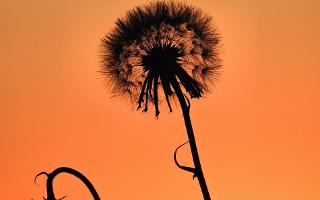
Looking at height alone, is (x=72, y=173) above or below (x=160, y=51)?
below

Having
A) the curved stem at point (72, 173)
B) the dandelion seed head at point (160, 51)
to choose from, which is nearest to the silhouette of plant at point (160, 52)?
the dandelion seed head at point (160, 51)

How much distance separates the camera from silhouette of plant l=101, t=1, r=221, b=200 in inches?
292

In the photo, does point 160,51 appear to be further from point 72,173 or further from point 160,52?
point 72,173

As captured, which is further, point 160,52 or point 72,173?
point 160,52

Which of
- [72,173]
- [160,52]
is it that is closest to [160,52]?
[160,52]

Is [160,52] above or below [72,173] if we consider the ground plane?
above

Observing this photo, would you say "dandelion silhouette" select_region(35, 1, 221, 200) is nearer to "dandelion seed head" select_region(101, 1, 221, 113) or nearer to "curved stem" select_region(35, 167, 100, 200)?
"dandelion seed head" select_region(101, 1, 221, 113)

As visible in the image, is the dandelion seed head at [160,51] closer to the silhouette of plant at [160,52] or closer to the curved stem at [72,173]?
the silhouette of plant at [160,52]

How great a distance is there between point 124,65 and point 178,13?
1244 millimetres

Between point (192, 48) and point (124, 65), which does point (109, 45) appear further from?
point (192, 48)

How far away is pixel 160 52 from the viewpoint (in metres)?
7.71

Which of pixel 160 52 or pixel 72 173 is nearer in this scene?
pixel 72 173

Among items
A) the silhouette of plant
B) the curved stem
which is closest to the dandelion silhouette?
the silhouette of plant

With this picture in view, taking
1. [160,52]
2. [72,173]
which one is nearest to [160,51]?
[160,52]
